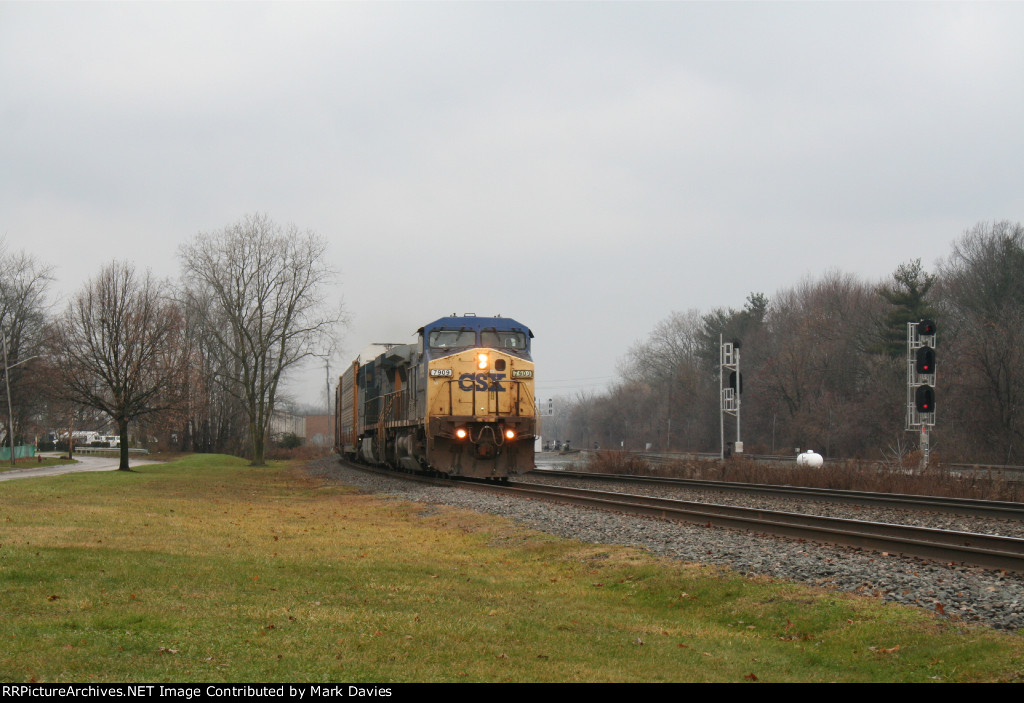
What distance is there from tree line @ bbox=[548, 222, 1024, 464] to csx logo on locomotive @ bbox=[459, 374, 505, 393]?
51.3 feet

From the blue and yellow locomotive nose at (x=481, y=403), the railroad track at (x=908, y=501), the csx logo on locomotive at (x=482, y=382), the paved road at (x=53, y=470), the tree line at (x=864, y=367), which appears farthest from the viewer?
the tree line at (x=864, y=367)

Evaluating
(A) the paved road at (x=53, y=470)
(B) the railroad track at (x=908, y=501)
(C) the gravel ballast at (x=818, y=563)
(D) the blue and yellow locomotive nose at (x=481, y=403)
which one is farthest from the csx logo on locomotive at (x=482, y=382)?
(A) the paved road at (x=53, y=470)

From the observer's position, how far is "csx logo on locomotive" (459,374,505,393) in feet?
74.3

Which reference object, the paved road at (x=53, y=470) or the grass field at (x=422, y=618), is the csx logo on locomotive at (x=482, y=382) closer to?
the grass field at (x=422, y=618)

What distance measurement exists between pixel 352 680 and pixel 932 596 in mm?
5505

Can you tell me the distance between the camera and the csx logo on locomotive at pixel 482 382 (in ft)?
74.3

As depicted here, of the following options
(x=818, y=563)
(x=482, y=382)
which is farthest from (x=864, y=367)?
(x=818, y=563)

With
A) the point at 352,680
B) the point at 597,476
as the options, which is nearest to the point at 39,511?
the point at 352,680

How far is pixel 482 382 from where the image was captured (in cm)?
2286

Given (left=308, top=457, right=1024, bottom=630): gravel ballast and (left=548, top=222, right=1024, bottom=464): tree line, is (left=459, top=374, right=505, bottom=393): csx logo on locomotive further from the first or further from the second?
(left=548, top=222, right=1024, bottom=464): tree line

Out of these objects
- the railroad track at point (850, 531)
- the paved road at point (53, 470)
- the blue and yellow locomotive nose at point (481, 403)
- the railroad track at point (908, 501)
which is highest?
the blue and yellow locomotive nose at point (481, 403)

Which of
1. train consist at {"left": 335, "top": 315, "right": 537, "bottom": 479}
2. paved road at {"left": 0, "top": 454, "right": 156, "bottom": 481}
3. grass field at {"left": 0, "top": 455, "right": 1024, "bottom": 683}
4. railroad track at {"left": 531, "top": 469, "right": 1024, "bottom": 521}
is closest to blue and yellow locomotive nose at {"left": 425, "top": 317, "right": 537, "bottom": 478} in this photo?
train consist at {"left": 335, "top": 315, "right": 537, "bottom": 479}

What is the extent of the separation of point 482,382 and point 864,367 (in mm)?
44061

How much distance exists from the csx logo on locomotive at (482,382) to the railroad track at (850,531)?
508 cm
